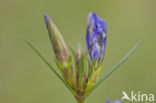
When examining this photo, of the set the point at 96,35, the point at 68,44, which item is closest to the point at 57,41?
the point at 96,35

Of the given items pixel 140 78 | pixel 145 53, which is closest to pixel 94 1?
pixel 145 53

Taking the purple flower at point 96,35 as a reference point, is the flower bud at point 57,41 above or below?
above

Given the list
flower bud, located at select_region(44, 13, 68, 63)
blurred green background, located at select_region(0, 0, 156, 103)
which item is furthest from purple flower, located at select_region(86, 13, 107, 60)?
blurred green background, located at select_region(0, 0, 156, 103)

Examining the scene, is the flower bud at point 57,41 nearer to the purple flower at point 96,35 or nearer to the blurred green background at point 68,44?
the purple flower at point 96,35

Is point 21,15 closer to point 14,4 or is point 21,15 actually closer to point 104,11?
point 14,4

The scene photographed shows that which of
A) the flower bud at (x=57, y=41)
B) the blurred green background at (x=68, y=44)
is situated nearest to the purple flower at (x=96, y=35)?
the flower bud at (x=57, y=41)

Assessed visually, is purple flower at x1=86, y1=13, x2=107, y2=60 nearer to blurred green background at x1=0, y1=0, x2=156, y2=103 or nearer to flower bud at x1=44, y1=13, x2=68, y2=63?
flower bud at x1=44, y1=13, x2=68, y2=63
